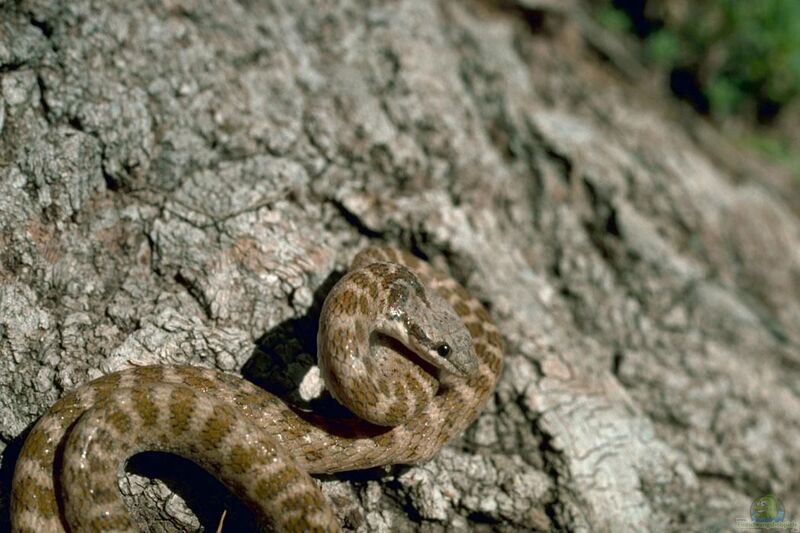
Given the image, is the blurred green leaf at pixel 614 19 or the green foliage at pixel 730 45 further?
the blurred green leaf at pixel 614 19

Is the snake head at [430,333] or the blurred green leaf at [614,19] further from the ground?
the blurred green leaf at [614,19]

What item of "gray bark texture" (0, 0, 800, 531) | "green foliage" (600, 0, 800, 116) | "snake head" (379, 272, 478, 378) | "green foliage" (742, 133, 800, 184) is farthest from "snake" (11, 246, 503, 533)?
"green foliage" (742, 133, 800, 184)

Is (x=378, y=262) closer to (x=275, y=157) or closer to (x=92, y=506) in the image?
(x=275, y=157)

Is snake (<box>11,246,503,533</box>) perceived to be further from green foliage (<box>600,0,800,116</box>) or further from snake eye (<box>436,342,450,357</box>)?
green foliage (<box>600,0,800,116</box>)

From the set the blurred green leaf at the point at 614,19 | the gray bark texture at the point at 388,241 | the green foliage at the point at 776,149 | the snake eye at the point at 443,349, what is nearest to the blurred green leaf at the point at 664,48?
the blurred green leaf at the point at 614,19

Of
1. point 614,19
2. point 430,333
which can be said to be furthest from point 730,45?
point 430,333

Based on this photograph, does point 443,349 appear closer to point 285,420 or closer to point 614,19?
point 285,420

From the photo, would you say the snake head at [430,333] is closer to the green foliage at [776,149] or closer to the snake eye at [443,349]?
the snake eye at [443,349]

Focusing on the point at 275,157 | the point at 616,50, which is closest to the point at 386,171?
the point at 275,157
